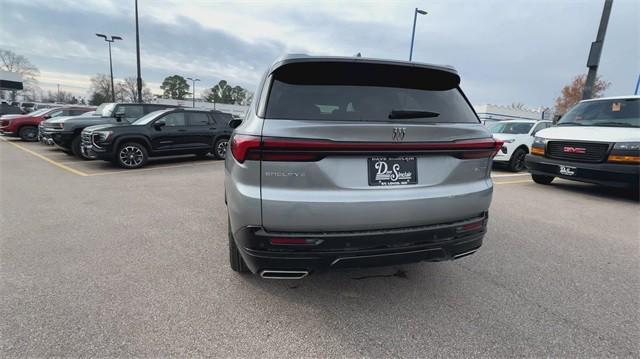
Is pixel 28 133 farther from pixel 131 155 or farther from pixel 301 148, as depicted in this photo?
pixel 301 148

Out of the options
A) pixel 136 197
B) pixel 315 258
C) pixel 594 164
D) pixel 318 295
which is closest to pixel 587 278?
pixel 318 295

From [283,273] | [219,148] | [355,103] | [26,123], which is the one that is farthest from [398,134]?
[26,123]

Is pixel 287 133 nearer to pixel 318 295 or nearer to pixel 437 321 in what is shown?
pixel 318 295

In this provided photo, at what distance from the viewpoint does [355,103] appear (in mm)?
2279

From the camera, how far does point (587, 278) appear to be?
3.09 metres

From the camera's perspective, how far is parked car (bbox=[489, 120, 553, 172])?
992 centimetres

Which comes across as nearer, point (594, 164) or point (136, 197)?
point (136, 197)

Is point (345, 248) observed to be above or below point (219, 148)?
above

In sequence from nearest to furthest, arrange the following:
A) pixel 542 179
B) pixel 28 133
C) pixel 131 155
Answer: pixel 542 179, pixel 131 155, pixel 28 133

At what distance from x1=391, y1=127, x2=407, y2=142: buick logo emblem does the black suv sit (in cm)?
661

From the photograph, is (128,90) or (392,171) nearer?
(392,171)

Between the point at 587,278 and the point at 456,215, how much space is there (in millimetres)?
1807

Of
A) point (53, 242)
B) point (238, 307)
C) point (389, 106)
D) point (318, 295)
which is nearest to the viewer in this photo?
point (389, 106)

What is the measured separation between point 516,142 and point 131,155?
Answer: 10.7m
